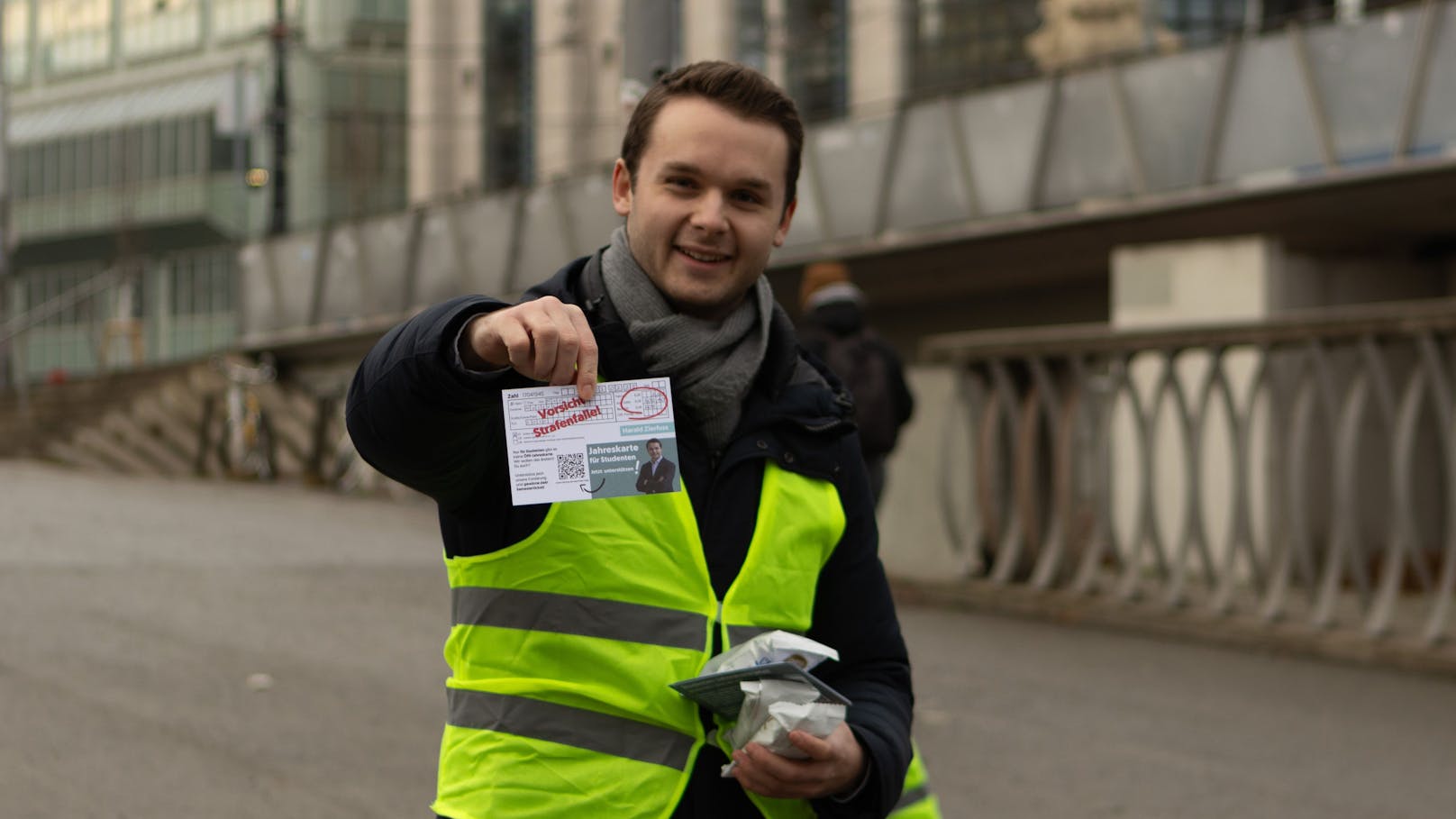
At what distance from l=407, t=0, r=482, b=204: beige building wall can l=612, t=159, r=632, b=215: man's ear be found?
161 ft

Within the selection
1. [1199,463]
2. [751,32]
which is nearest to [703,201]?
[1199,463]

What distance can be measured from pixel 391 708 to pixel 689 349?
5.46 metres

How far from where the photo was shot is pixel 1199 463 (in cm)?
1112

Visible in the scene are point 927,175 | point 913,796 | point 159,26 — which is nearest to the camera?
point 913,796

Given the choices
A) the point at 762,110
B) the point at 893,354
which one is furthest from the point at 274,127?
the point at 762,110

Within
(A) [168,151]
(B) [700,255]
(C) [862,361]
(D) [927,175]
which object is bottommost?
(C) [862,361]

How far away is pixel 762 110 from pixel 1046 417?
9.33 metres

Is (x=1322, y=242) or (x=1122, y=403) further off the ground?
(x=1322, y=242)

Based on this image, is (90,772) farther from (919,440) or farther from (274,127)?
(274,127)

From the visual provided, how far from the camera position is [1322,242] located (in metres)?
17.1

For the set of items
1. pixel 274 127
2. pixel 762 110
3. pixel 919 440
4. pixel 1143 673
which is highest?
pixel 274 127

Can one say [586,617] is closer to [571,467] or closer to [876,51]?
[571,467]

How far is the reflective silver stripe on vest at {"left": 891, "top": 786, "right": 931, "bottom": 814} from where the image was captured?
2.91 metres

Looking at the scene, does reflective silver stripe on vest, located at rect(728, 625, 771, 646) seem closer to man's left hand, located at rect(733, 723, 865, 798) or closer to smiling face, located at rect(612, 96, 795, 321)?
man's left hand, located at rect(733, 723, 865, 798)
